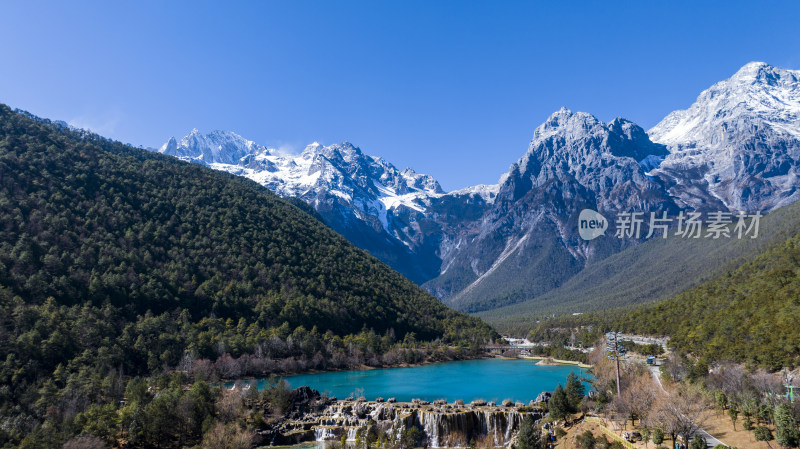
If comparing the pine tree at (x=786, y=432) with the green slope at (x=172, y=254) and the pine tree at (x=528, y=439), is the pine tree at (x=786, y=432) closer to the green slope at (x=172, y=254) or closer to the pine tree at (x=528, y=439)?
the pine tree at (x=528, y=439)

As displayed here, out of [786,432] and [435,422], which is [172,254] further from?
[786,432]

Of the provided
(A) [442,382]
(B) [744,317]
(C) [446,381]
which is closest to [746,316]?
(B) [744,317]

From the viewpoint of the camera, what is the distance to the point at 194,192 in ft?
560

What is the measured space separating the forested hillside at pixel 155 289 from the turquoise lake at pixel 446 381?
10.1 meters

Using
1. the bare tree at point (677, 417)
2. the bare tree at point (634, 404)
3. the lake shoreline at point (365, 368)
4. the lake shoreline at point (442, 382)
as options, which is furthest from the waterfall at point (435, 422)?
the lake shoreline at point (365, 368)

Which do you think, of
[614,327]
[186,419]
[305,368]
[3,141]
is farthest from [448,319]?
[3,141]

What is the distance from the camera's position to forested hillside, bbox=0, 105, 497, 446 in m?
81.4

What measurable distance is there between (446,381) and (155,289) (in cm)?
7298

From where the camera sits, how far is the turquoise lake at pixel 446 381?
9039 centimetres

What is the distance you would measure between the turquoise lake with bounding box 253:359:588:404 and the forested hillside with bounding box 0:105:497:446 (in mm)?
10060

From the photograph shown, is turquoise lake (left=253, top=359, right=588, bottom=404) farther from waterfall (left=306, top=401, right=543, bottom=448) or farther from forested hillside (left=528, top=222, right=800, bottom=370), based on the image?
forested hillside (left=528, top=222, right=800, bottom=370)

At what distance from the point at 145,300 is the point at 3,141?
6595cm

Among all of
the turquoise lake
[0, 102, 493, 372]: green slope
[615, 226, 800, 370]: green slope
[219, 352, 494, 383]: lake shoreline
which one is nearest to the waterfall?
the turquoise lake

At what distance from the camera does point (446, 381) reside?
10900 cm
